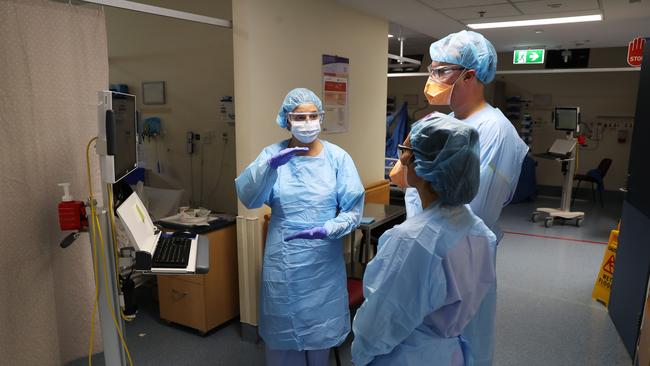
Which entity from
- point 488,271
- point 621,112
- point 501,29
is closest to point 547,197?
point 621,112

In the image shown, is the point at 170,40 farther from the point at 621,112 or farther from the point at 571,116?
the point at 621,112

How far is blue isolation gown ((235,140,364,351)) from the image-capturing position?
2115 millimetres

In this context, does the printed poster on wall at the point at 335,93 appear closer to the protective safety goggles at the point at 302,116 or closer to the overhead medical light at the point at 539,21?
the protective safety goggles at the point at 302,116

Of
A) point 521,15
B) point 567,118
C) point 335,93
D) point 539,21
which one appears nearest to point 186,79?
point 335,93

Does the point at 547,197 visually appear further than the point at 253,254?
Yes

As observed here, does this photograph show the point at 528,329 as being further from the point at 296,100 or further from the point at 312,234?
the point at 296,100

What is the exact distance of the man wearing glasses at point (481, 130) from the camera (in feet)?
5.41

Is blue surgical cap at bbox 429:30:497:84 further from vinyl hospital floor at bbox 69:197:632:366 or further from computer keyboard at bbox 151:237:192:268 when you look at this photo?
vinyl hospital floor at bbox 69:197:632:366

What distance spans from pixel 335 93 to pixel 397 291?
2.50 metres

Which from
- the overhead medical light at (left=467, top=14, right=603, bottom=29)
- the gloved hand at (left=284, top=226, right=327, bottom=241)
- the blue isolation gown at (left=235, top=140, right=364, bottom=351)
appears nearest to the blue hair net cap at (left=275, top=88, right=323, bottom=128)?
the blue isolation gown at (left=235, top=140, right=364, bottom=351)

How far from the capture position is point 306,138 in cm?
223

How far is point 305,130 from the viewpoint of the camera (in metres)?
2.21

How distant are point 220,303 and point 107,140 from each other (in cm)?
183

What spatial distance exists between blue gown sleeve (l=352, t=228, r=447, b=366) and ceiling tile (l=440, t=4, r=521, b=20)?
11.2 ft
